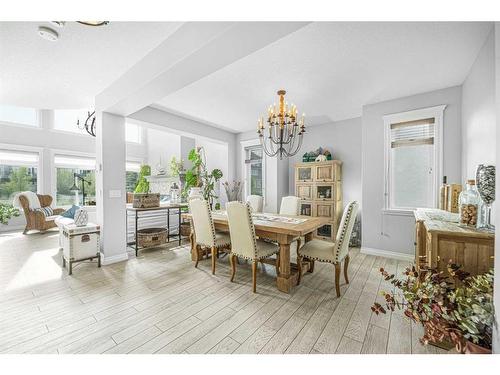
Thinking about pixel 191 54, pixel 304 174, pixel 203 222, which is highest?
pixel 191 54

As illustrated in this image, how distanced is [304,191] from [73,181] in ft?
22.0

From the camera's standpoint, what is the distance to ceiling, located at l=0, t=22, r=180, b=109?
1828mm

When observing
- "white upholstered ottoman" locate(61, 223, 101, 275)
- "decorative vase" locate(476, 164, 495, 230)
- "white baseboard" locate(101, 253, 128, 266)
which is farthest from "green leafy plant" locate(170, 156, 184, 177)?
"decorative vase" locate(476, 164, 495, 230)

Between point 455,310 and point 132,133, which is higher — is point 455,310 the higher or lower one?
the lower one

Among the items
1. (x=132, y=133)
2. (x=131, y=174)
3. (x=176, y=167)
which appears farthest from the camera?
(x=132, y=133)

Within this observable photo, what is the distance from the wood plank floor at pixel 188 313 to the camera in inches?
61.8

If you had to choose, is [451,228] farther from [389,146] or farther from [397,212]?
[389,146]

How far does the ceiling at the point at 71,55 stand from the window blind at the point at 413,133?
11.3ft

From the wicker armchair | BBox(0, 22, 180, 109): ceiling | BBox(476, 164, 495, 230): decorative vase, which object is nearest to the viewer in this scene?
BBox(476, 164, 495, 230): decorative vase

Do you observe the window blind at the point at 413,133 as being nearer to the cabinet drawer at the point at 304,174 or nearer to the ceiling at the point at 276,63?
the ceiling at the point at 276,63

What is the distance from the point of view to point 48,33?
5.88 ft

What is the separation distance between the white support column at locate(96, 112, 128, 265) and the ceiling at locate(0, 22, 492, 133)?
1.76 ft

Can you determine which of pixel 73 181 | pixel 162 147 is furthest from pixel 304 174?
pixel 73 181

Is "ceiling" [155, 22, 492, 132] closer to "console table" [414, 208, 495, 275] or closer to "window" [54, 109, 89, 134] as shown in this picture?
"console table" [414, 208, 495, 275]
